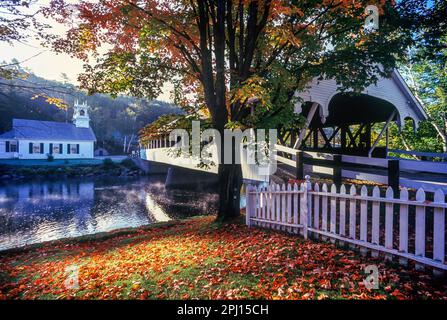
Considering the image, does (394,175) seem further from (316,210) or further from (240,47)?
(240,47)

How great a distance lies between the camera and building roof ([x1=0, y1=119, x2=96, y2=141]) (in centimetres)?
4381

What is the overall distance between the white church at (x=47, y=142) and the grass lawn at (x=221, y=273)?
43633mm

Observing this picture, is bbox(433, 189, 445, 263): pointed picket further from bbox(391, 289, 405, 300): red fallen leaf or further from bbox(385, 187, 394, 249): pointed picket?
bbox(391, 289, 405, 300): red fallen leaf

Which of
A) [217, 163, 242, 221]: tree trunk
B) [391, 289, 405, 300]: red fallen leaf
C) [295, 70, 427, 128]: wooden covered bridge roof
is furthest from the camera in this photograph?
[295, 70, 427, 128]: wooden covered bridge roof

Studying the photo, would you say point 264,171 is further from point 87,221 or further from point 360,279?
point 87,221

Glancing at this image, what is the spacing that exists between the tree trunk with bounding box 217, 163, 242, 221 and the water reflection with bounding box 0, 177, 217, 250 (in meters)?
8.17

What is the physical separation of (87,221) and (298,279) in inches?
596

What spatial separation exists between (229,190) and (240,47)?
4430 millimetres

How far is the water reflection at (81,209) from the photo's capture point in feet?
45.2

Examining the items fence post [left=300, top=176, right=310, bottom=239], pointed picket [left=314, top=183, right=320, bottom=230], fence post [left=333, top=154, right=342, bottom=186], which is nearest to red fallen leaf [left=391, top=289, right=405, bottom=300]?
pointed picket [left=314, top=183, right=320, bottom=230]

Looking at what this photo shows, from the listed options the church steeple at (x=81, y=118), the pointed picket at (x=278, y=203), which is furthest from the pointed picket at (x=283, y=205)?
the church steeple at (x=81, y=118)

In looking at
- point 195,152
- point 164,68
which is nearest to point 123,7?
point 164,68

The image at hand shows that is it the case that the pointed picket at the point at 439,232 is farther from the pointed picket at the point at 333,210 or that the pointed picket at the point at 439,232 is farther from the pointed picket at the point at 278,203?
the pointed picket at the point at 278,203

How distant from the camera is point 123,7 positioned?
7.60m
